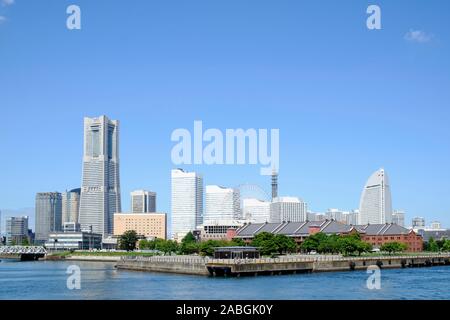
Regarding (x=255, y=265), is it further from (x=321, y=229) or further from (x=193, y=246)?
(x=321, y=229)

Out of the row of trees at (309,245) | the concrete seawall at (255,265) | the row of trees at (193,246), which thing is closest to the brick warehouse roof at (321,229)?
the row of trees at (309,245)

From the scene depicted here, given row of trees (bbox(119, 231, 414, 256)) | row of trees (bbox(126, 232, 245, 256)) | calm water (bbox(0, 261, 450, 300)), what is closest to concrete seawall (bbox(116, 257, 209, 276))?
calm water (bbox(0, 261, 450, 300))

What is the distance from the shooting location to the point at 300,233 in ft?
531

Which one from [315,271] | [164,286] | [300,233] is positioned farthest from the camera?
[300,233]

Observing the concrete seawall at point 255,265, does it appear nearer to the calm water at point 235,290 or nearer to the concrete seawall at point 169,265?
the concrete seawall at point 169,265

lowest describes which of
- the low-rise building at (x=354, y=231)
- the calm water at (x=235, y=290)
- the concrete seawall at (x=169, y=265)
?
the concrete seawall at (x=169, y=265)

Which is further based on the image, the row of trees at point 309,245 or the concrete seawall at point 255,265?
the row of trees at point 309,245

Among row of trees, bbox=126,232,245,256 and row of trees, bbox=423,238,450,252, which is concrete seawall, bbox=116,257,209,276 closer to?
row of trees, bbox=126,232,245,256

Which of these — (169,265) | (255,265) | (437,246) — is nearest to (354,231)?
(437,246)
